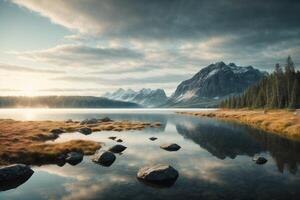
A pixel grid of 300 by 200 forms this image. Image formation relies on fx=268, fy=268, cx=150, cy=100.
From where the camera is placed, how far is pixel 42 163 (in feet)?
130

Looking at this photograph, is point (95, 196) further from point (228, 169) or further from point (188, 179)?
point (228, 169)

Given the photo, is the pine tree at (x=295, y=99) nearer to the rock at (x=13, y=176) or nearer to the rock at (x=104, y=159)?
the rock at (x=104, y=159)

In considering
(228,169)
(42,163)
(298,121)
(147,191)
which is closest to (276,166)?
(228,169)

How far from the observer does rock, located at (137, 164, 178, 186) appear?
A: 30203mm

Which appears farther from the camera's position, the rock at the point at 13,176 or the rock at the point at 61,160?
the rock at the point at 61,160

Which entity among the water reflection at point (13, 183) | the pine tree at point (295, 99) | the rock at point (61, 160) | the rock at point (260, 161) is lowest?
the water reflection at point (13, 183)

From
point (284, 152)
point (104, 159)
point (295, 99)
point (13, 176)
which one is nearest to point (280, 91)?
point (295, 99)

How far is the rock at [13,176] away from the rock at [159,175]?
1362 centimetres

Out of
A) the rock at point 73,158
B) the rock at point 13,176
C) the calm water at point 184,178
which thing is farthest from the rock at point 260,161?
the rock at point 13,176

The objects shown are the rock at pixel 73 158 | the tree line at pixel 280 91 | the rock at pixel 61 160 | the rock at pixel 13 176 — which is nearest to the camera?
the rock at pixel 13 176

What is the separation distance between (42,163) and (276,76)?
139 m

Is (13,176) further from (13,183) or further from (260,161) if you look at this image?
(260,161)

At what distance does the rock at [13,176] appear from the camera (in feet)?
96.8

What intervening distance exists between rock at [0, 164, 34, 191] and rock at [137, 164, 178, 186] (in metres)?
13.6
